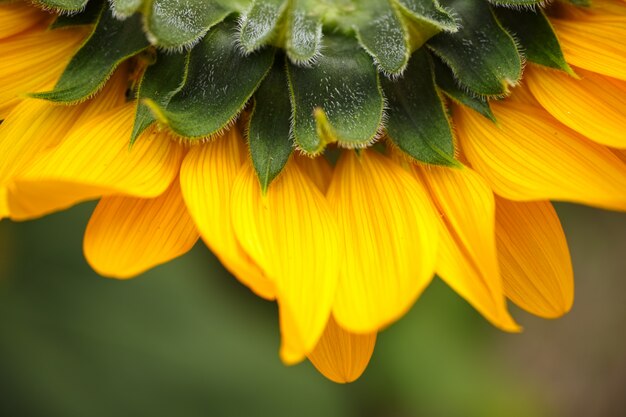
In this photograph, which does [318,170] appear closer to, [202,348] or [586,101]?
[586,101]

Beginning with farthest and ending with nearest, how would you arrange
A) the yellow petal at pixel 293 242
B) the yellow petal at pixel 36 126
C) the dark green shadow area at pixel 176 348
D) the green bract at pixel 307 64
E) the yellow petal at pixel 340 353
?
the dark green shadow area at pixel 176 348
the yellow petal at pixel 340 353
the yellow petal at pixel 36 126
the green bract at pixel 307 64
the yellow petal at pixel 293 242

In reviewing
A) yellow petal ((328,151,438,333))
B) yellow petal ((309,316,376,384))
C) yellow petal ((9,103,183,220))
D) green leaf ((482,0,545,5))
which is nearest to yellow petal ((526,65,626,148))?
green leaf ((482,0,545,5))

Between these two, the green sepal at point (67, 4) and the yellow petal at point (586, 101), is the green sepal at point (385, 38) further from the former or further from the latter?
the green sepal at point (67, 4)

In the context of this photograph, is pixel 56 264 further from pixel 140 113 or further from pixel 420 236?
pixel 420 236

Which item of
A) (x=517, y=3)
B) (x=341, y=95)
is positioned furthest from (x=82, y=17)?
(x=517, y=3)

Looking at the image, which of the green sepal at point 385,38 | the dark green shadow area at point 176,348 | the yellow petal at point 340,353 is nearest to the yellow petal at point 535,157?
the green sepal at point 385,38

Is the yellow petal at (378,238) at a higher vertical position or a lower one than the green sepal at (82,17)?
lower

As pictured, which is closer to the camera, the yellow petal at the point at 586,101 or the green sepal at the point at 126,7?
the green sepal at the point at 126,7
